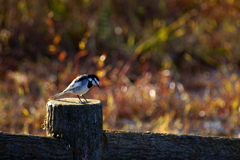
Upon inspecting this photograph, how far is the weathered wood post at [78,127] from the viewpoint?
2.01 m

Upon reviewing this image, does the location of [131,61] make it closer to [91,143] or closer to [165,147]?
[165,147]

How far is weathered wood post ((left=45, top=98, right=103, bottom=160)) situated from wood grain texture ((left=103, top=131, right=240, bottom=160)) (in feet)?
0.30

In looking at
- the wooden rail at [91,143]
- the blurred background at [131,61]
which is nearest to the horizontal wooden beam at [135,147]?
the wooden rail at [91,143]

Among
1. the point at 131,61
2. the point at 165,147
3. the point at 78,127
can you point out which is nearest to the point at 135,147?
the point at 165,147

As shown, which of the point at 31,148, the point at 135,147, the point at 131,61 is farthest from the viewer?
the point at 131,61

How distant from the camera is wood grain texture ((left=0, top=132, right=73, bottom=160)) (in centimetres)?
192

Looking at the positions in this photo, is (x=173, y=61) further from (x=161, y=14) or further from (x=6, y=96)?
(x=6, y=96)

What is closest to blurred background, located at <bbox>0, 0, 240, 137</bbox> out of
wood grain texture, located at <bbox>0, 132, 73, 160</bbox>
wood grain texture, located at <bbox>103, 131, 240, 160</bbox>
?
wood grain texture, located at <bbox>103, 131, 240, 160</bbox>

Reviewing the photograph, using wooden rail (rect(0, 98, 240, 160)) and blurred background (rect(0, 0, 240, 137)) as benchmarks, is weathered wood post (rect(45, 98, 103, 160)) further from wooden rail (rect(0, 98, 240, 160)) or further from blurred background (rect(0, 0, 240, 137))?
blurred background (rect(0, 0, 240, 137))

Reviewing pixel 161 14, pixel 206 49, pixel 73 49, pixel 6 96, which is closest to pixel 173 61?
pixel 206 49

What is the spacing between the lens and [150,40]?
22.2ft

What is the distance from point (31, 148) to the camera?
195cm

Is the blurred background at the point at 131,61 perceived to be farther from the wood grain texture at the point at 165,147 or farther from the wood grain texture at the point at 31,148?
the wood grain texture at the point at 31,148

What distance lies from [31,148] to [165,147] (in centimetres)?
70
